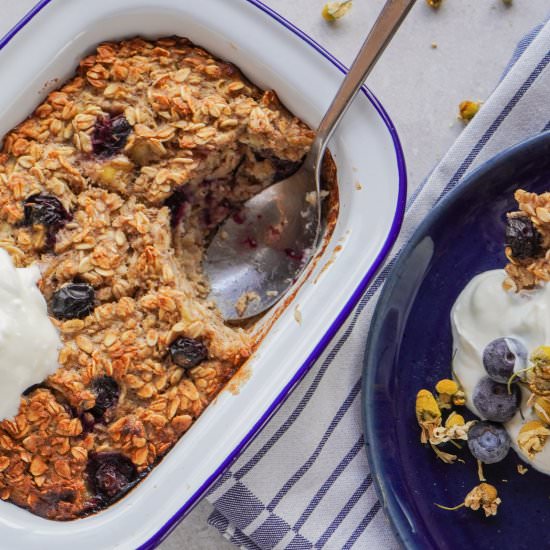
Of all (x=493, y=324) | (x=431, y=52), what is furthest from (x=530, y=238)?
(x=431, y=52)

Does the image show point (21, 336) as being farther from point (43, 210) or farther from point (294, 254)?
point (294, 254)

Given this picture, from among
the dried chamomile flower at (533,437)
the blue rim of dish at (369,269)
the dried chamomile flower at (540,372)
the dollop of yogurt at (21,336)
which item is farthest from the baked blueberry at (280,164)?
the dried chamomile flower at (533,437)

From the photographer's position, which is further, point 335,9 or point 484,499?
point 335,9

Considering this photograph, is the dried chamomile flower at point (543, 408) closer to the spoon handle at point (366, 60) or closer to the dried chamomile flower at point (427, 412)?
the dried chamomile flower at point (427, 412)

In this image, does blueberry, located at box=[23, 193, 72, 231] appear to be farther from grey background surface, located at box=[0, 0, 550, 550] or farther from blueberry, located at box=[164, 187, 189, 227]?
grey background surface, located at box=[0, 0, 550, 550]

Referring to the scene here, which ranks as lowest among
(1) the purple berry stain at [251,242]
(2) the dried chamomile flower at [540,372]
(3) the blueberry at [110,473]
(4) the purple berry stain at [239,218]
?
(3) the blueberry at [110,473]

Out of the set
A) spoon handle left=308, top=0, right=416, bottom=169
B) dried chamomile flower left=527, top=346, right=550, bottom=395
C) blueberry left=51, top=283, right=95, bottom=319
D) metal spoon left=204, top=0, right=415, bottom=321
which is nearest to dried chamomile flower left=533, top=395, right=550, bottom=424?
dried chamomile flower left=527, top=346, right=550, bottom=395

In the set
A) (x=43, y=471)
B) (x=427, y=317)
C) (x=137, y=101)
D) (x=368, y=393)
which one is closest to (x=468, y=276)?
(x=427, y=317)
